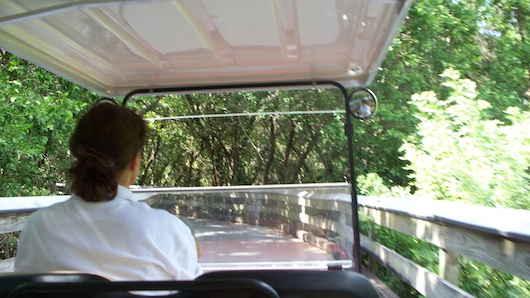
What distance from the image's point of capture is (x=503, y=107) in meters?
11.2

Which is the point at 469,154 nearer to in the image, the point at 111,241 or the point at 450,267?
the point at 450,267

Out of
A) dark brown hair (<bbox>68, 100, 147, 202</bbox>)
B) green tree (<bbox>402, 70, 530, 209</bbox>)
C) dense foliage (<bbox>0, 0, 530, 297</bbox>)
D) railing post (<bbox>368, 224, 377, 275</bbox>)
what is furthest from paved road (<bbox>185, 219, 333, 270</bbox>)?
green tree (<bbox>402, 70, 530, 209</bbox>)

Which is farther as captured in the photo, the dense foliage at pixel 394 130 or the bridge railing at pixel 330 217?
the dense foliage at pixel 394 130

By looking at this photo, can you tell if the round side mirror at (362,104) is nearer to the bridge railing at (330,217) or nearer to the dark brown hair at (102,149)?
the bridge railing at (330,217)

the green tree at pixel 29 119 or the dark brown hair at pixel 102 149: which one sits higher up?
the green tree at pixel 29 119

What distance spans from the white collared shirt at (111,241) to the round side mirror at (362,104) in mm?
1368

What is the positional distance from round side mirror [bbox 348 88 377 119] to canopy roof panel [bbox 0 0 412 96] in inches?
5.1

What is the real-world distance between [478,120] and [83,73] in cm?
584

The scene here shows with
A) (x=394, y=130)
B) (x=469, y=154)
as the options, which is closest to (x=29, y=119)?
(x=469, y=154)

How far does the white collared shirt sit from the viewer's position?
1.48 m

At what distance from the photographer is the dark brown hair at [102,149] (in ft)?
5.17

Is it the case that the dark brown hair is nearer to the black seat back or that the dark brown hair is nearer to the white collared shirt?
the white collared shirt

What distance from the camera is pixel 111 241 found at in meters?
1.48

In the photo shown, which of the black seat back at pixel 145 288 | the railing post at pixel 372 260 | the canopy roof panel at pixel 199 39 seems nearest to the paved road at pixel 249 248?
the canopy roof panel at pixel 199 39
